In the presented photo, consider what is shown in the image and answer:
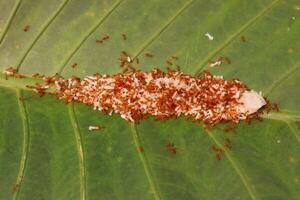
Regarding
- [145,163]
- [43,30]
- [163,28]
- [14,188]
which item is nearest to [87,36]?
[43,30]

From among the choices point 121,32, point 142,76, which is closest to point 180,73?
point 142,76

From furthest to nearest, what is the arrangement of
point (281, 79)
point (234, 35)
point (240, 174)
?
point (234, 35)
point (281, 79)
point (240, 174)

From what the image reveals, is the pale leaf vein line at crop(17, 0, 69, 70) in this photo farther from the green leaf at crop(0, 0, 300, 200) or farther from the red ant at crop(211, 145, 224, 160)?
the red ant at crop(211, 145, 224, 160)

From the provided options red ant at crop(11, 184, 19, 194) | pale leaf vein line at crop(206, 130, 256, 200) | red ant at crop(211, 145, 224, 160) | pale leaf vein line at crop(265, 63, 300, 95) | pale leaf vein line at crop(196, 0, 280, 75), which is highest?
pale leaf vein line at crop(196, 0, 280, 75)

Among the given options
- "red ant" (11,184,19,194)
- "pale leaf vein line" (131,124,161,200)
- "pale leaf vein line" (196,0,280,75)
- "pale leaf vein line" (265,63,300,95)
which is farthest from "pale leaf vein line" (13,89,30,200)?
"pale leaf vein line" (265,63,300,95)

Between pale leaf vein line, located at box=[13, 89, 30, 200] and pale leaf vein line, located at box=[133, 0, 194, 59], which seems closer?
pale leaf vein line, located at box=[13, 89, 30, 200]

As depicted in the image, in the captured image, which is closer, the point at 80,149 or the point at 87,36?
the point at 80,149

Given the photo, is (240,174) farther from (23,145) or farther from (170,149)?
(23,145)

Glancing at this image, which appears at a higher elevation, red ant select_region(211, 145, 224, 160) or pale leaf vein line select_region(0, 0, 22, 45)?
pale leaf vein line select_region(0, 0, 22, 45)

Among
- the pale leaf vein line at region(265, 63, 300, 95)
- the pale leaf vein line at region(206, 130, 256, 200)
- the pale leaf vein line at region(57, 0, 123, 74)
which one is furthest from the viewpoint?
the pale leaf vein line at region(57, 0, 123, 74)
